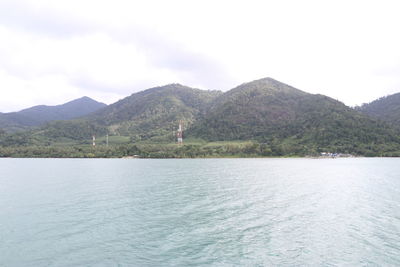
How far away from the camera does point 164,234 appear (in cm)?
3033

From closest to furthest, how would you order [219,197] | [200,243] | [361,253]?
[361,253] < [200,243] < [219,197]

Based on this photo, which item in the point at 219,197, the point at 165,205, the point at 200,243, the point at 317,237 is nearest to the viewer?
the point at 200,243

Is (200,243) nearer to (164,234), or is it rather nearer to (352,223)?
(164,234)

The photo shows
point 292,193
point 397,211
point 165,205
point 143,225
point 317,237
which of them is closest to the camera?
point 317,237

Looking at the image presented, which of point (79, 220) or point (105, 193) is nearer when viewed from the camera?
point (79, 220)

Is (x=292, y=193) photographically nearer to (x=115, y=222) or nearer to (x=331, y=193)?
(x=331, y=193)

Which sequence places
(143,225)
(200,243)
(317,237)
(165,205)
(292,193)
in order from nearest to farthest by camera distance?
(200,243) < (317,237) < (143,225) < (165,205) < (292,193)

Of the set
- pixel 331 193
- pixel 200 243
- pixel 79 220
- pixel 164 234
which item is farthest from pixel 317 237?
pixel 331 193

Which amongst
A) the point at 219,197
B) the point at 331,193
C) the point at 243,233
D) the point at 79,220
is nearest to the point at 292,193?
the point at 331,193

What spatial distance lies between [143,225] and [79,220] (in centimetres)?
873

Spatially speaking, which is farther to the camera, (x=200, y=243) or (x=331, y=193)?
(x=331, y=193)

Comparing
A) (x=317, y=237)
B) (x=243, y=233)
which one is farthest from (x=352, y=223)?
(x=243, y=233)

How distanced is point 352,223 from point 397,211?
37.5 ft

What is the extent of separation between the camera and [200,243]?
27391mm
